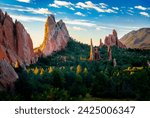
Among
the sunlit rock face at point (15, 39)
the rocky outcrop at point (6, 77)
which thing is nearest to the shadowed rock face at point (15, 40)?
the sunlit rock face at point (15, 39)

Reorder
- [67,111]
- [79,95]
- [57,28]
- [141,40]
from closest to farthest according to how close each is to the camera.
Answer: [67,111] < [79,95] < [141,40] < [57,28]

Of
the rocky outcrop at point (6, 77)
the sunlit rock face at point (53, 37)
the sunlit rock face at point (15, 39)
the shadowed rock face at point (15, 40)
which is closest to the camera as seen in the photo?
the rocky outcrop at point (6, 77)

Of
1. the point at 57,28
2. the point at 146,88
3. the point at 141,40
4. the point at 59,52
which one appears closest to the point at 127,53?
the point at 59,52

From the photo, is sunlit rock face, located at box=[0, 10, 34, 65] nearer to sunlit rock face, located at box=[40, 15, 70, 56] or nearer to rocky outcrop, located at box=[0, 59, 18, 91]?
sunlit rock face, located at box=[40, 15, 70, 56]

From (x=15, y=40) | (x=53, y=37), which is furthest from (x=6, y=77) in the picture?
(x=53, y=37)

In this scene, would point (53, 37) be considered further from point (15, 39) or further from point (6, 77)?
point (6, 77)

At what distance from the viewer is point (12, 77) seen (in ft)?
43.3

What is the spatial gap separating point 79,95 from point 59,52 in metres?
38.8

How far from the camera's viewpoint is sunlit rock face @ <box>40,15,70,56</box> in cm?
5045

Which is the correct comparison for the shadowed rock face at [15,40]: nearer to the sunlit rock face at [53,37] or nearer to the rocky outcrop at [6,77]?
the sunlit rock face at [53,37]

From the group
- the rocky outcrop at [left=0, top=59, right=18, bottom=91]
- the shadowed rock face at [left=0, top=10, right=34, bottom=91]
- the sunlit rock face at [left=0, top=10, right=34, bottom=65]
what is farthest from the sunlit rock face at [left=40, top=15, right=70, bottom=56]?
the rocky outcrop at [left=0, top=59, right=18, bottom=91]

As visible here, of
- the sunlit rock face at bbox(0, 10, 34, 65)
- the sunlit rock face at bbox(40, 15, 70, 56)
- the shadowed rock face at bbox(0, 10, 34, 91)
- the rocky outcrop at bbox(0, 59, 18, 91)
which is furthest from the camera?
the sunlit rock face at bbox(40, 15, 70, 56)

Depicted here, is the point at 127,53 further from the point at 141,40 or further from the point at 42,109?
the point at 42,109

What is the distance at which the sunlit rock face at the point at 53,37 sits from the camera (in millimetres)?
50453
